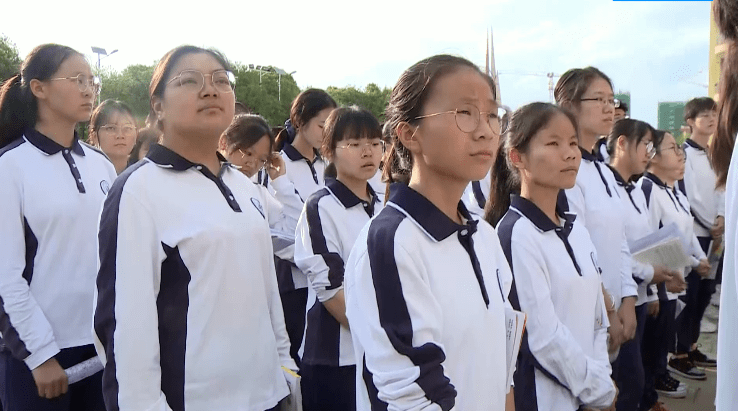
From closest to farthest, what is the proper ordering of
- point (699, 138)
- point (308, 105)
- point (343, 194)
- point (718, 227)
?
1. point (343, 194)
2. point (308, 105)
3. point (718, 227)
4. point (699, 138)

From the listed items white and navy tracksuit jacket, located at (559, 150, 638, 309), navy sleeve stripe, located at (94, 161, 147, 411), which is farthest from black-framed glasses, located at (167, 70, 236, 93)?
white and navy tracksuit jacket, located at (559, 150, 638, 309)

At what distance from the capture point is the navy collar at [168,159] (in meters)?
2.00

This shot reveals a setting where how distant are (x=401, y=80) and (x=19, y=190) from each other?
1674 mm

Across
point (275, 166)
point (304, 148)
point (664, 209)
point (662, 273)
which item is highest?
point (304, 148)

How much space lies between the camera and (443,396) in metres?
1.53

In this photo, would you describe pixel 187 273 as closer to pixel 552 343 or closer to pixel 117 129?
pixel 552 343

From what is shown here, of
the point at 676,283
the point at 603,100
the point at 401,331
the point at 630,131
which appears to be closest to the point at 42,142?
the point at 401,331

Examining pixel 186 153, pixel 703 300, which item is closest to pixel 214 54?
pixel 186 153

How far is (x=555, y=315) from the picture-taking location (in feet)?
7.94

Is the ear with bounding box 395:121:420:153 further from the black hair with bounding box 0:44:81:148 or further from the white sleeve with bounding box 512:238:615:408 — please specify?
the black hair with bounding box 0:44:81:148

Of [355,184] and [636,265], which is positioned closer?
[355,184]

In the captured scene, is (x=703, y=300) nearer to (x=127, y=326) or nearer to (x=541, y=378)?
(x=541, y=378)

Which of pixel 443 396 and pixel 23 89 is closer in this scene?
pixel 443 396

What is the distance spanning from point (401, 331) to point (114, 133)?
3.74 m
